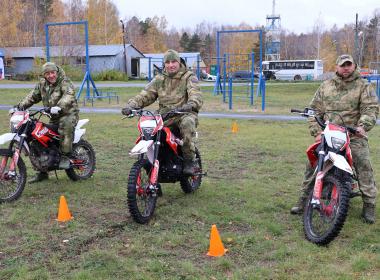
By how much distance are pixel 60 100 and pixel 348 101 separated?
143 inches

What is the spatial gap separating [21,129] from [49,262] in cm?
235

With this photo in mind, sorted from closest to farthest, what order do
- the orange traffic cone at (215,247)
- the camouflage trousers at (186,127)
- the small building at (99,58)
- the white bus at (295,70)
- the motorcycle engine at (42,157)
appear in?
the orange traffic cone at (215,247) < the camouflage trousers at (186,127) < the motorcycle engine at (42,157) < the white bus at (295,70) < the small building at (99,58)

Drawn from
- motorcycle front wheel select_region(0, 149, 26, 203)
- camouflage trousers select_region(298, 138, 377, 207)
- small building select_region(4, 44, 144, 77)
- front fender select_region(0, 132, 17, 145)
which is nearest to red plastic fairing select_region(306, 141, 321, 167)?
camouflage trousers select_region(298, 138, 377, 207)

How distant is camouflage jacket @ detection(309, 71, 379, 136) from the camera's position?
15.9 feet

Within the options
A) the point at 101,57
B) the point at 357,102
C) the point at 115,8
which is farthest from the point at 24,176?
the point at 115,8

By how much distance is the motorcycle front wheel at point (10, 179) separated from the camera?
18.0 feet

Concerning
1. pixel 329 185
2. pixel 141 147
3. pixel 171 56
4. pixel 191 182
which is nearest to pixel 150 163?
pixel 141 147

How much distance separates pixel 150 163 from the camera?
16.3 ft

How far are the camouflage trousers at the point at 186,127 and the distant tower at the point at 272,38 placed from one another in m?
64.7

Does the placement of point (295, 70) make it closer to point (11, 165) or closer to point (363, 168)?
point (363, 168)

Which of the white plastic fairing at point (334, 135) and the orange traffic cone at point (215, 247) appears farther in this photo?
the white plastic fairing at point (334, 135)

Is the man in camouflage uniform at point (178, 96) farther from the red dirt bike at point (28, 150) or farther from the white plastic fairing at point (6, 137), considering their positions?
the white plastic fairing at point (6, 137)

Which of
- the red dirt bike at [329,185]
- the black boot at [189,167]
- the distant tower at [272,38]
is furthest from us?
the distant tower at [272,38]

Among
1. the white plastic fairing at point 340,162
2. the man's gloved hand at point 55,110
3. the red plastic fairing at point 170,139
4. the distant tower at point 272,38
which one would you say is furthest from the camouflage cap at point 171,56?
the distant tower at point 272,38
